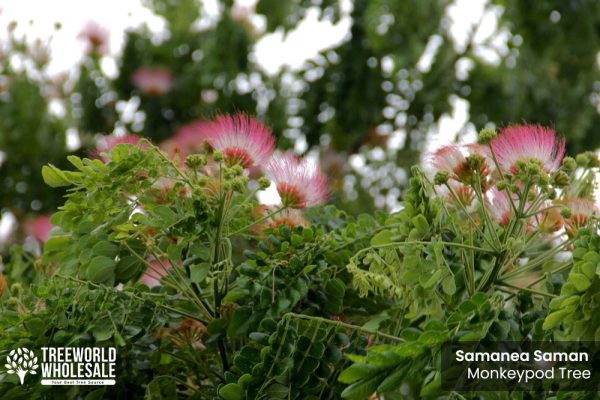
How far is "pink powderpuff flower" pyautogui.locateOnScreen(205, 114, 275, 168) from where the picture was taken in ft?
4.95

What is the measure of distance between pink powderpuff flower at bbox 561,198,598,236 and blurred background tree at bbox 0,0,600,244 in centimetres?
230

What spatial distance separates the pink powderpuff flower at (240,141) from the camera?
151 cm

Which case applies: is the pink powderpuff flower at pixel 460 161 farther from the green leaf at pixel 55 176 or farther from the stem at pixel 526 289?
the green leaf at pixel 55 176

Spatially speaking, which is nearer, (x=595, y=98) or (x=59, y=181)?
(x=59, y=181)

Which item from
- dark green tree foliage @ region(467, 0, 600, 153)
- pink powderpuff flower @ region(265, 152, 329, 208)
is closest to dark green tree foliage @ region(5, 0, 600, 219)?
dark green tree foliage @ region(467, 0, 600, 153)

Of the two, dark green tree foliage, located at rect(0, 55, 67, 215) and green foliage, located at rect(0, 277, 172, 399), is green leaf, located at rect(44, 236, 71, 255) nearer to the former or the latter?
green foliage, located at rect(0, 277, 172, 399)

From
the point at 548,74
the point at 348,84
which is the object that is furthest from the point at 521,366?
the point at 548,74

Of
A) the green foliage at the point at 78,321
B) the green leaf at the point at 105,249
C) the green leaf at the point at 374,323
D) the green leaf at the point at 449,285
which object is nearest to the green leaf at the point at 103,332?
the green foliage at the point at 78,321

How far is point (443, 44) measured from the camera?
13.9 ft

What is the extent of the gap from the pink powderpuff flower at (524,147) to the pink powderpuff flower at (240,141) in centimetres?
35

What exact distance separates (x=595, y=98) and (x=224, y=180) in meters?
3.39

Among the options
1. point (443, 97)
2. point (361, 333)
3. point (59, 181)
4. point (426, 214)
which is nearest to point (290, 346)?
point (361, 333)

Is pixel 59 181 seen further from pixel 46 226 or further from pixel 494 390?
pixel 46 226

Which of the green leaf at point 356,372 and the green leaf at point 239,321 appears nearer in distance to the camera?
the green leaf at point 356,372
